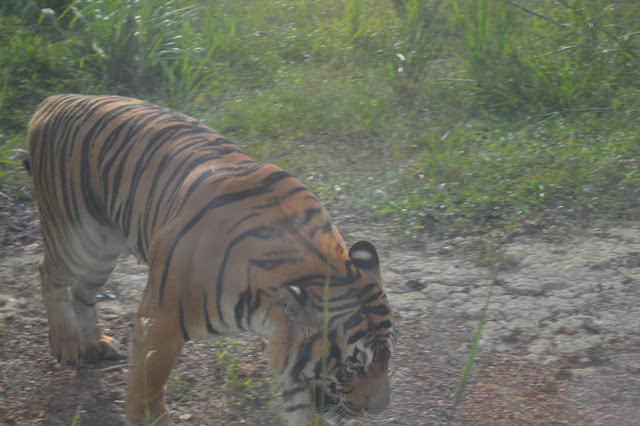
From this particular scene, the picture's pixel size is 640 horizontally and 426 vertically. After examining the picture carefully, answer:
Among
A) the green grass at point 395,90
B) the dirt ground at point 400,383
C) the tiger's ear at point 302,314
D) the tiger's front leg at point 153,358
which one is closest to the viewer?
the tiger's ear at point 302,314

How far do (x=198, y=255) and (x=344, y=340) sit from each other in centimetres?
61

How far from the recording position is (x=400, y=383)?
3344mm

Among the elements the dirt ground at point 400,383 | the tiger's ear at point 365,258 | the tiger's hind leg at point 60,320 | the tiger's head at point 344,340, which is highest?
the tiger's ear at point 365,258

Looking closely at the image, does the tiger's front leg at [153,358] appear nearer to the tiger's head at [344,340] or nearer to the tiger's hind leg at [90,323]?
the tiger's head at [344,340]

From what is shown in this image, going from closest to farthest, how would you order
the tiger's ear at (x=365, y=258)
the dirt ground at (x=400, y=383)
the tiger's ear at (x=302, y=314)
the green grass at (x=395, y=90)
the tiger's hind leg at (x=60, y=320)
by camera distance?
the tiger's ear at (x=302, y=314)
the tiger's ear at (x=365, y=258)
the dirt ground at (x=400, y=383)
the tiger's hind leg at (x=60, y=320)
the green grass at (x=395, y=90)

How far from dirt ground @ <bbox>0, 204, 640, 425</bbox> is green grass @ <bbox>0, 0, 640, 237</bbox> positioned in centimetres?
119

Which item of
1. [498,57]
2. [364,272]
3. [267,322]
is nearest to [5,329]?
[267,322]

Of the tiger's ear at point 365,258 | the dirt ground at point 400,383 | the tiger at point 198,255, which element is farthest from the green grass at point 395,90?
the tiger's ear at point 365,258

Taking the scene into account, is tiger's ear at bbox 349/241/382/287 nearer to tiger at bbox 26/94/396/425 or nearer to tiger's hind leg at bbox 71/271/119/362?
tiger at bbox 26/94/396/425

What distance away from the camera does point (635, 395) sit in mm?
3066

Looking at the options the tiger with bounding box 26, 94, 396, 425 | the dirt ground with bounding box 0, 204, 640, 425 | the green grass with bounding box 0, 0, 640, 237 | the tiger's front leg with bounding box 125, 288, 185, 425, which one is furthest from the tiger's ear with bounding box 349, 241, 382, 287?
the green grass with bounding box 0, 0, 640, 237

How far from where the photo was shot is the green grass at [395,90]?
15.9ft

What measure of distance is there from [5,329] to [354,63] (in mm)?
3784

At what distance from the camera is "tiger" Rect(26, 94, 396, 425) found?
2.47m
